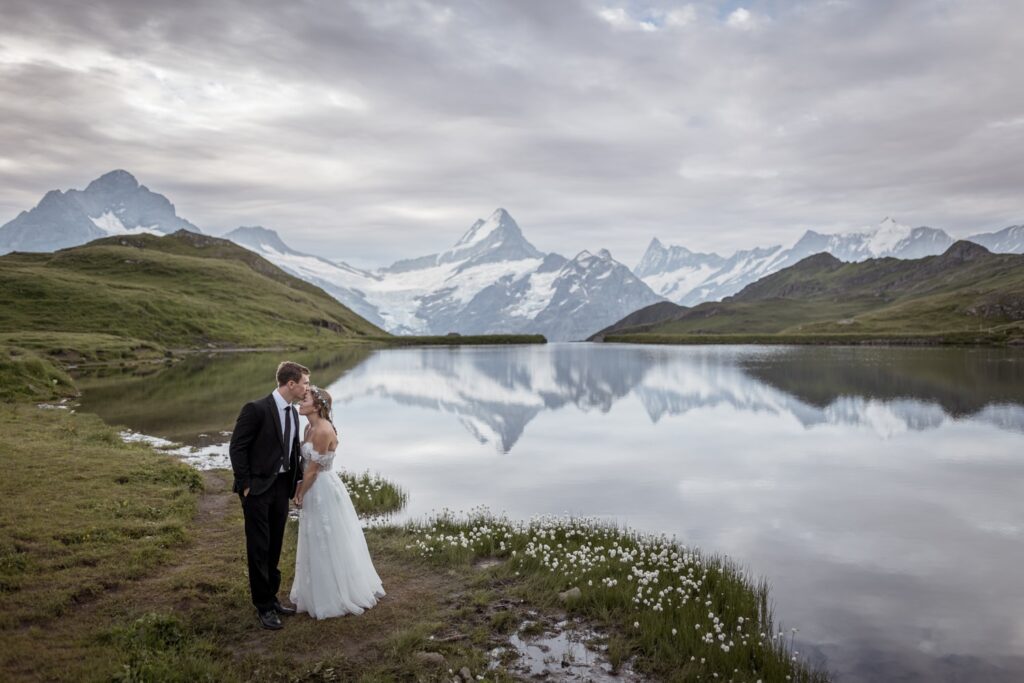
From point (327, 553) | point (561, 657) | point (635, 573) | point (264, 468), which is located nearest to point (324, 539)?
point (327, 553)

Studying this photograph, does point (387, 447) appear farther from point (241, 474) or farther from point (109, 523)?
point (241, 474)

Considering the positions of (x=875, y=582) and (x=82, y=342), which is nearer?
(x=875, y=582)

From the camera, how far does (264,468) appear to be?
13570 mm

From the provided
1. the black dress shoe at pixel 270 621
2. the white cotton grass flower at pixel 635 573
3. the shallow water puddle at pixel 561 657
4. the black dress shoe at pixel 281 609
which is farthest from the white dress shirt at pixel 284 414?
the shallow water puddle at pixel 561 657

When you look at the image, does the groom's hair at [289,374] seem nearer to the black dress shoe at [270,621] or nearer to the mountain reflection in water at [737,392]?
the black dress shoe at [270,621]

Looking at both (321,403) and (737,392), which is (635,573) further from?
(737,392)

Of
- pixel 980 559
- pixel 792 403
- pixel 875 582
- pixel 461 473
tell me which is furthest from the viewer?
pixel 792 403

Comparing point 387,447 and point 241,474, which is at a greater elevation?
point 241,474

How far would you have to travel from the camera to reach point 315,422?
14.0 metres

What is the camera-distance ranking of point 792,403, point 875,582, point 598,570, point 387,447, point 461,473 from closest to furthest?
point 598,570, point 875,582, point 461,473, point 387,447, point 792,403

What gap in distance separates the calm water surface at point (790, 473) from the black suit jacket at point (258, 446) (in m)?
11.4

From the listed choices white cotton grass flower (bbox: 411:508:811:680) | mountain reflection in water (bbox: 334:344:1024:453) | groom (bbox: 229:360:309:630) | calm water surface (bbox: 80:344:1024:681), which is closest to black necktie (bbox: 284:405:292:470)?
groom (bbox: 229:360:309:630)

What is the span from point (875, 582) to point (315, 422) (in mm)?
15172

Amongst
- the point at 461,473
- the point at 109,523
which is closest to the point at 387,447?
the point at 461,473
